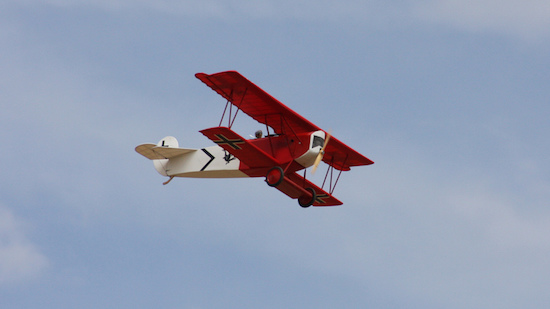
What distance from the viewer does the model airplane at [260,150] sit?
2778 centimetres

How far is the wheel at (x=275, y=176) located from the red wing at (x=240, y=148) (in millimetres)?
269

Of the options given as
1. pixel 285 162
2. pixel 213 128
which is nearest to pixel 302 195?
pixel 285 162

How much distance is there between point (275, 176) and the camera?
2828 cm

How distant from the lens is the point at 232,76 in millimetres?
27359

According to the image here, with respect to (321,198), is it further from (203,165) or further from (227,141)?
(227,141)

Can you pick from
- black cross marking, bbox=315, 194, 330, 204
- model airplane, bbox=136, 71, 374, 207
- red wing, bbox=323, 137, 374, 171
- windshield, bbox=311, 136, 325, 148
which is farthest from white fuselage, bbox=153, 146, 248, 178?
red wing, bbox=323, 137, 374, 171

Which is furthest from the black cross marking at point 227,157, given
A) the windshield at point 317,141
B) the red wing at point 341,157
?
the red wing at point 341,157

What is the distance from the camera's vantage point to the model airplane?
27781 mm

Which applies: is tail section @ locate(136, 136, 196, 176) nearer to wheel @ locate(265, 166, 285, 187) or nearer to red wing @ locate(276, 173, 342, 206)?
red wing @ locate(276, 173, 342, 206)

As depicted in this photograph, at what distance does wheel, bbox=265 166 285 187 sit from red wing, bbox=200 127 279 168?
0.88 ft

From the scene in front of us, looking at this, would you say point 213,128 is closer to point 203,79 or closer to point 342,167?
point 203,79

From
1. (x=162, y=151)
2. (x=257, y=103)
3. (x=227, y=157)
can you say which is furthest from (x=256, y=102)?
(x=162, y=151)

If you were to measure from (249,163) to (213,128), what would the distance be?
7.14ft

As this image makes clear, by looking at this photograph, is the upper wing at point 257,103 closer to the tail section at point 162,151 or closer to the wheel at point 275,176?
the wheel at point 275,176
